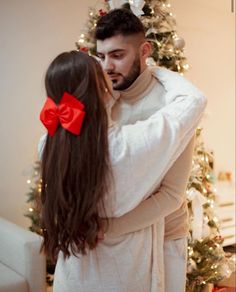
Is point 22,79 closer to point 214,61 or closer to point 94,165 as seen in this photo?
point 214,61

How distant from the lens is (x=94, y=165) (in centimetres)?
112

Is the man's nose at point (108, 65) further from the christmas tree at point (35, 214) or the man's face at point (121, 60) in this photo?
the christmas tree at point (35, 214)

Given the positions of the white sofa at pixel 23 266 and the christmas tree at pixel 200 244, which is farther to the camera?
the christmas tree at pixel 200 244

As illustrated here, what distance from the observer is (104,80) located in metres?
1.17

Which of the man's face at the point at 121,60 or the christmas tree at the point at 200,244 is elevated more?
the man's face at the point at 121,60

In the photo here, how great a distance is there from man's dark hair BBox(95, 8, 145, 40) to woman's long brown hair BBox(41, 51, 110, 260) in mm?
384

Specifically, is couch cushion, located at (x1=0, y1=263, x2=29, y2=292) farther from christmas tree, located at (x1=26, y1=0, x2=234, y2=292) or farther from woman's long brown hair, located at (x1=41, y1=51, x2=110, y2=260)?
woman's long brown hair, located at (x1=41, y1=51, x2=110, y2=260)

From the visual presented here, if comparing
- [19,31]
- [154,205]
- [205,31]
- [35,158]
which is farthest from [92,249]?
[205,31]

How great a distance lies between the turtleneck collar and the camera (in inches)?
58.2

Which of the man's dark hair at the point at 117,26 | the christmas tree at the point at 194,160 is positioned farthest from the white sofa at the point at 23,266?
the man's dark hair at the point at 117,26

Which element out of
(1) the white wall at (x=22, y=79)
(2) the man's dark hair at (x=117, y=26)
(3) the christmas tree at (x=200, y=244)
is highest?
(2) the man's dark hair at (x=117, y=26)

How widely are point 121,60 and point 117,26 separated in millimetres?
124

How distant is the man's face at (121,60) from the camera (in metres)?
1.47

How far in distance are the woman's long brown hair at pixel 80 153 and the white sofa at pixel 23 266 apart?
140 centimetres
